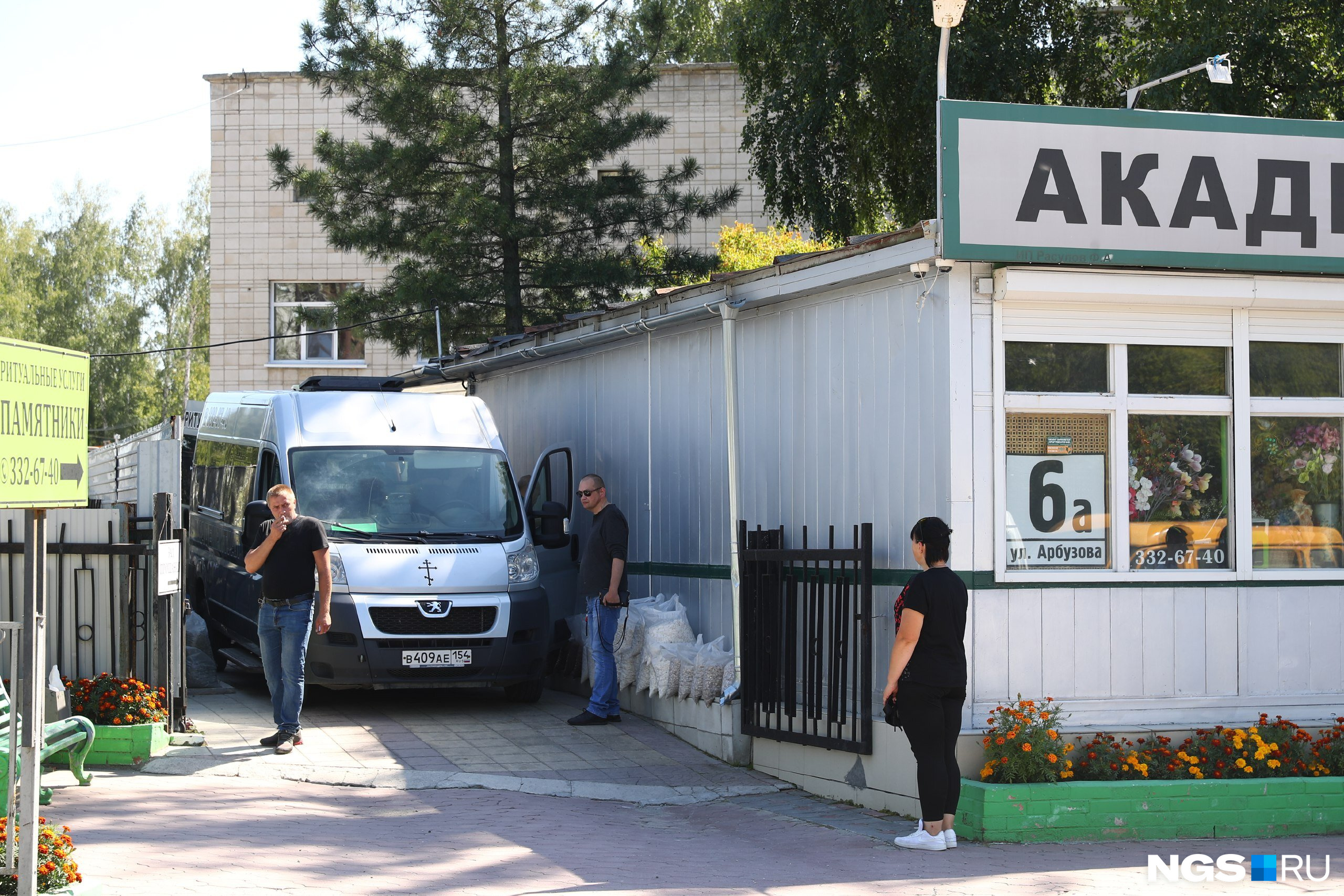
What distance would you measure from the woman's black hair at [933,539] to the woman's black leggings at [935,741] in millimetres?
675

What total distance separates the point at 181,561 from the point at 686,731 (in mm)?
3781

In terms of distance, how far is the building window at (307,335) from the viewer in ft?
111

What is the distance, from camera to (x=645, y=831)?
7.77 metres

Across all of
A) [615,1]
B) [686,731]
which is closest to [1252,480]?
[686,731]

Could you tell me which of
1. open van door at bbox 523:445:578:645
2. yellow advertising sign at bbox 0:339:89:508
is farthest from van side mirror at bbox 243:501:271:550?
yellow advertising sign at bbox 0:339:89:508

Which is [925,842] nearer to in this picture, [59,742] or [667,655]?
[667,655]

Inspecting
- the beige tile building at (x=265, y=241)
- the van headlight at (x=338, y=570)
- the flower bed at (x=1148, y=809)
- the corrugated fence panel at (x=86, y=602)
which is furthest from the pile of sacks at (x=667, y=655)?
the beige tile building at (x=265, y=241)

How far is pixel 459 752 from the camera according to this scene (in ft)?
31.6

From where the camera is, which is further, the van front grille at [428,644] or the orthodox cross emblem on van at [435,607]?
the orthodox cross emblem on van at [435,607]

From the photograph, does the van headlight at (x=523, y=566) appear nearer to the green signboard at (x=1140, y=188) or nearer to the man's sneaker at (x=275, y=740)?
the man's sneaker at (x=275, y=740)

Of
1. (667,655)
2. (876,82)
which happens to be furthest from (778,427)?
(876,82)

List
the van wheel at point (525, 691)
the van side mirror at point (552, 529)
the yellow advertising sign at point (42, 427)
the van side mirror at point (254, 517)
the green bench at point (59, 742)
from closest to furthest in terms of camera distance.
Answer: the yellow advertising sign at point (42, 427) < the green bench at point (59, 742) < the van side mirror at point (254, 517) < the van wheel at point (525, 691) < the van side mirror at point (552, 529)

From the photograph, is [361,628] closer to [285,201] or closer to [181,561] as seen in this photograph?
[181,561]

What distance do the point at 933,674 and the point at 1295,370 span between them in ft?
11.0
